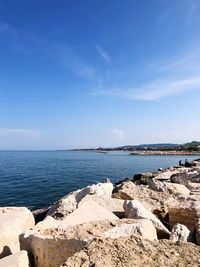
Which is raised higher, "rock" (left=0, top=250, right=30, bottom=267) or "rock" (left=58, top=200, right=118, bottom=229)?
"rock" (left=58, top=200, right=118, bottom=229)

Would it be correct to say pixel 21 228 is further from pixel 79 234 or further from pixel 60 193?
pixel 60 193

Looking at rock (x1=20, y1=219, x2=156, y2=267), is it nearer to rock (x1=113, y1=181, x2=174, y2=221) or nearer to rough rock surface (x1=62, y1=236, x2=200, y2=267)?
rough rock surface (x1=62, y1=236, x2=200, y2=267)

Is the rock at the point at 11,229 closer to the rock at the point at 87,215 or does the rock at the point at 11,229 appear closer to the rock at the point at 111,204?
the rock at the point at 87,215

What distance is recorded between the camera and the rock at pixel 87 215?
5.07 meters

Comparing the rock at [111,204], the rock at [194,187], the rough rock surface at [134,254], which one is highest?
the rough rock surface at [134,254]

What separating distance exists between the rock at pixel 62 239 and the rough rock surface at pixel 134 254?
27.6 inches

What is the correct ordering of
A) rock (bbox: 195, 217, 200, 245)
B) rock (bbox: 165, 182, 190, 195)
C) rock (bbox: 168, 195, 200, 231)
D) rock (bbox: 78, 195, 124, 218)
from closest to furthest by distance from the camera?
1. rock (bbox: 195, 217, 200, 245)
2. rock (bbox: 168, 195, 200, 231)
3. rock (bbox: 78, 195, 124, 218)
4. rock (bbox: 165, 182, 190, 195)

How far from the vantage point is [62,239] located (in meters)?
3.97

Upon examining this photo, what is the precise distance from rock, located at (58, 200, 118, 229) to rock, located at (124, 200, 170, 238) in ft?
1.28

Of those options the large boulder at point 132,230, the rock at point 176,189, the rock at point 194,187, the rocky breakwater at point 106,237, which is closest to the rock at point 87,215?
the rocky breakwater at point 106,237

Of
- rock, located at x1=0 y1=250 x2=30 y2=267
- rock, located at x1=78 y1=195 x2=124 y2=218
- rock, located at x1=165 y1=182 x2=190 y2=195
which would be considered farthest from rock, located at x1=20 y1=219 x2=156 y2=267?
rock, located at x1=165 y1=182 x2=190 y2=195

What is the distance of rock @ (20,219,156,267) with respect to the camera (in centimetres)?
388

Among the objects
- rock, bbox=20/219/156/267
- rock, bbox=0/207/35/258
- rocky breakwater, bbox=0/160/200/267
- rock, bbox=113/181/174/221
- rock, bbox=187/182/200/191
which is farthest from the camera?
rock, bbox=187/182/200/191

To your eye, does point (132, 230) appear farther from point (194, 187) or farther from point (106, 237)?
point (194, 187)
